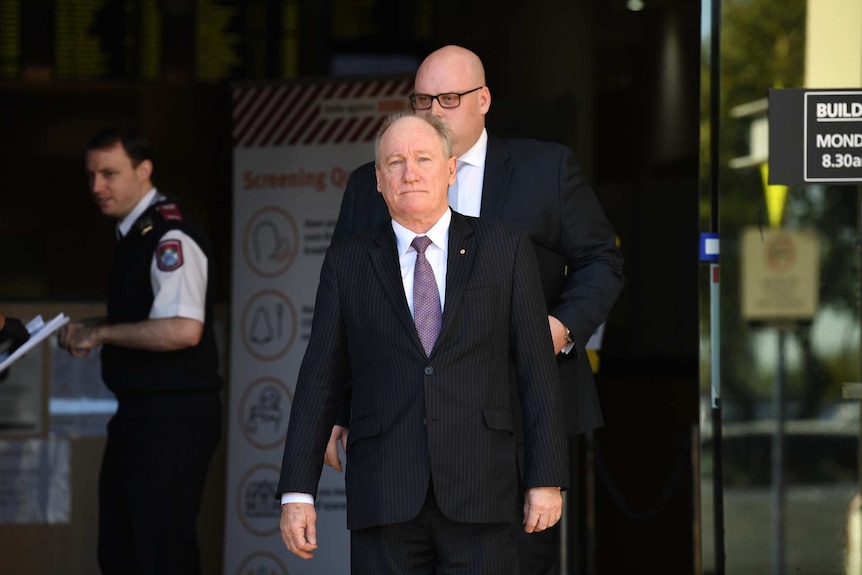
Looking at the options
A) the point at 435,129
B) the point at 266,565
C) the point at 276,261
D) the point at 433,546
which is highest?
the point at 435,129

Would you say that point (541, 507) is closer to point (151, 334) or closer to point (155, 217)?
point (151, 334)

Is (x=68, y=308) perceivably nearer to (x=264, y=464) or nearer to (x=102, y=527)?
(x=264, y=464)

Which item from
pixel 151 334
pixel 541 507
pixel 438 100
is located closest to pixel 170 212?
pixel 151 334

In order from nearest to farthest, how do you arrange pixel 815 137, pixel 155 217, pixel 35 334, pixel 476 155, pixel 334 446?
pixel 334 446 < pixel 476 155 < pixel 815 137 < pixel 35 334 < pixel 155 217

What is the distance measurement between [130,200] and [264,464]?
1544 mm

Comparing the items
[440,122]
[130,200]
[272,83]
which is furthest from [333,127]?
[440,122]

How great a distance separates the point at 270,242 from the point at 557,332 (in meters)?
2.80

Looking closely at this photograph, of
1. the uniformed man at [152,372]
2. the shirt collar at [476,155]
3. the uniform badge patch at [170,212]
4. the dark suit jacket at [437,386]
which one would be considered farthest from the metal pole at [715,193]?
the uniform badge patch at [170,212]

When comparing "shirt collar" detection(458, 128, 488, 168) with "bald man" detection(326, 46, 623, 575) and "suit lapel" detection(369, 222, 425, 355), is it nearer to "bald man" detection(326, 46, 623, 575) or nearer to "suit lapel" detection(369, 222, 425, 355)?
"bald man" detection(326, 46, 623, 575)

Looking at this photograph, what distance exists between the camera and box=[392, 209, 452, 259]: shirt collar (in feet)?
11.7

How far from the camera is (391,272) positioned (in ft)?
11.6

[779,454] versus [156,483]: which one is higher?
[779,454]

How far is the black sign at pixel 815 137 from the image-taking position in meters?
4.36

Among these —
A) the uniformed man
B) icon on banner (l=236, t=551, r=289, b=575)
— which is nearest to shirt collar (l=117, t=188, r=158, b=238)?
the uniformed man
